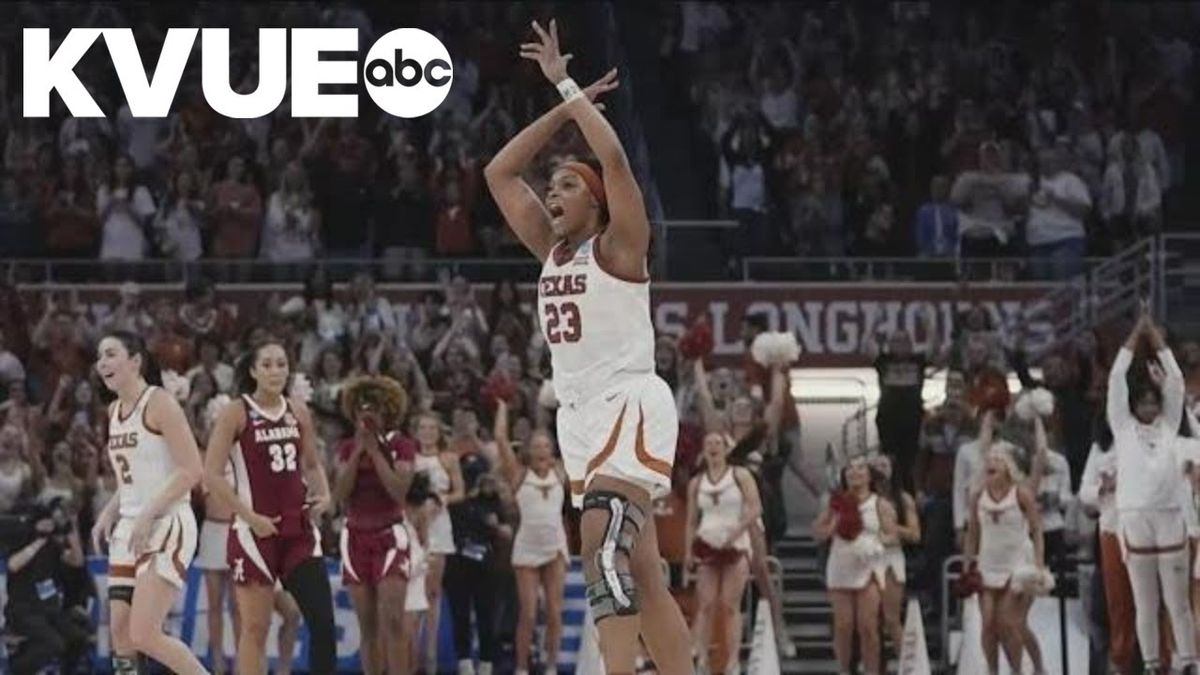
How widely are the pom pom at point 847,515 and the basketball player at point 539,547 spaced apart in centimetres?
200

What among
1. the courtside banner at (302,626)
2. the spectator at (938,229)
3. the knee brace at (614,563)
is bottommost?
the courtside banner at (302,626)

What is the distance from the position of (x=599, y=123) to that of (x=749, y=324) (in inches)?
556

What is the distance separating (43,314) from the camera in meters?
26.8

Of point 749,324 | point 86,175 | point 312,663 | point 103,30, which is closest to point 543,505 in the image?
point 749,324

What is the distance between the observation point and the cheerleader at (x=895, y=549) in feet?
71.7

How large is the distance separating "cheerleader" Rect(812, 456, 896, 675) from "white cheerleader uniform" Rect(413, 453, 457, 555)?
2719 millimetres

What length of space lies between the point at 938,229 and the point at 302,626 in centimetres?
908

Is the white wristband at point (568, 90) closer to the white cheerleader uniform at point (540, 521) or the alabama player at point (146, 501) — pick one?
the alabama player at point (146, 501)

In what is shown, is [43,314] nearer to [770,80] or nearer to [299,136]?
[299,136]

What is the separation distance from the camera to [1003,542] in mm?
21406

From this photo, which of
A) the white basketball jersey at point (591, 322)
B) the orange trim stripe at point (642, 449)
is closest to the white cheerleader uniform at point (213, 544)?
the white basketball jersey at point (591, 322)

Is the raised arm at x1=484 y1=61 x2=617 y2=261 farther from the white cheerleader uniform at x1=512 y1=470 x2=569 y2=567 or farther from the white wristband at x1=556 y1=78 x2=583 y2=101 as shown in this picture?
the white cheerleader uniform at x1=512 y1=470 x2=569 y2=567

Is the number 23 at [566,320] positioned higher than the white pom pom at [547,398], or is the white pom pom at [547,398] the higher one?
the number 23 at [566,320]

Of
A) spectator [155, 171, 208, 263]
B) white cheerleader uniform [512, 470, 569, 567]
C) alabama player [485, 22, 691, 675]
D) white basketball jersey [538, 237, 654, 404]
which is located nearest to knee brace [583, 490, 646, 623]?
alabama player [485, 22, 691, 675]
